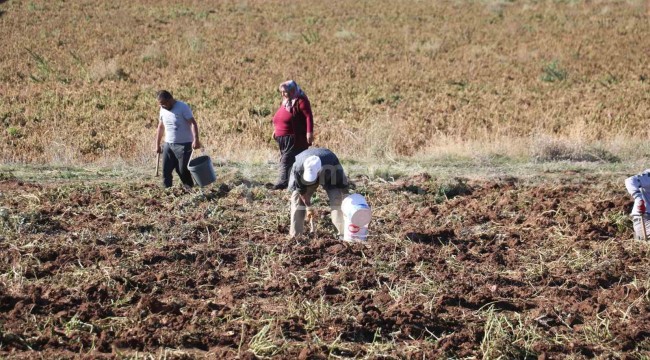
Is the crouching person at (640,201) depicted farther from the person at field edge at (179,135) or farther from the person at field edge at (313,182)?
the person at field edge at (179,135)

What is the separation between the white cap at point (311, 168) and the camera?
7156 millimetres

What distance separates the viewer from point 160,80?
20766mm

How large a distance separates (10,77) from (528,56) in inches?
548

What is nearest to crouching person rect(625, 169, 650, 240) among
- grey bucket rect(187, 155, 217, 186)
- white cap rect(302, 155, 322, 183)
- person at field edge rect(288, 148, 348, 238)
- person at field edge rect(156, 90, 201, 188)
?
person at field edge rect(288, 148, 348, 238)

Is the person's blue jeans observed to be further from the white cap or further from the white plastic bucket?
the white plastic bucket

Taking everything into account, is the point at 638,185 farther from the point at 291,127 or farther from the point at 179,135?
the point at 179,135

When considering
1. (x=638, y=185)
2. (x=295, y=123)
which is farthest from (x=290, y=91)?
(x=638, y=185)

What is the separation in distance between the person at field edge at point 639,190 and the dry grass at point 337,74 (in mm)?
4613

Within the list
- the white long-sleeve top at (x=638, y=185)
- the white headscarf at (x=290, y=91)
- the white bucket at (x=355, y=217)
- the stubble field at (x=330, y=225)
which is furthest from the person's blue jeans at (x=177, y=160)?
the white long-sleeve top at (x=638, y=185)

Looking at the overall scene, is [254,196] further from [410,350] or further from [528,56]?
[528,56]

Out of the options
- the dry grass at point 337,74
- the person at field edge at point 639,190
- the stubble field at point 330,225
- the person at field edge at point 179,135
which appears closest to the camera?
the stubble field at point 330,225

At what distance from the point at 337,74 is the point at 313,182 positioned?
47.9 ft

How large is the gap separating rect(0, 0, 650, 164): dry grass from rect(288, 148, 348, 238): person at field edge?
4.54 m

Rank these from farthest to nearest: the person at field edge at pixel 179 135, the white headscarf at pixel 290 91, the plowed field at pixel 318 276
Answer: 1. the person at field edge at pixel 179 135
2. the white headscarf at pixel 290 91
3. the plowed field at pixel 318 276
